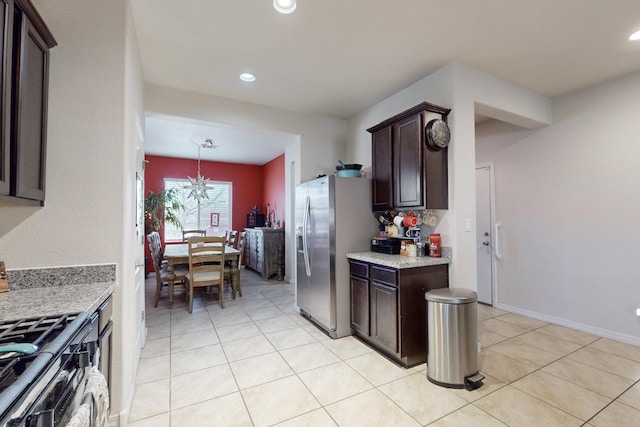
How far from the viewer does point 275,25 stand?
2.29 metres

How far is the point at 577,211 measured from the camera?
331 centimetres

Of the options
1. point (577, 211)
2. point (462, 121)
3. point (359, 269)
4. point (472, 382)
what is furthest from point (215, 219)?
point (577, 211)

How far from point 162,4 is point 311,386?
2.97 m

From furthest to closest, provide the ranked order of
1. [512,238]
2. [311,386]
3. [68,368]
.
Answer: [512,238] → [311,386] → [68,368]

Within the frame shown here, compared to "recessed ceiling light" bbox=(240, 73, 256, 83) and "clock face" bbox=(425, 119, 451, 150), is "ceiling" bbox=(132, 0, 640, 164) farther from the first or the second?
"clock face" bbox=(425, 119, 451, 150)

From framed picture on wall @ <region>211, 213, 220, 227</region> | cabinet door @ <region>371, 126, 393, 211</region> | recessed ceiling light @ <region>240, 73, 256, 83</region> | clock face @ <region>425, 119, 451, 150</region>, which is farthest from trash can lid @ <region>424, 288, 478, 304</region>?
framed picture on wall @ <region>211, 213, 220, 227</region>

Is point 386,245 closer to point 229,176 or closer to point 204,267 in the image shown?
point 204,267

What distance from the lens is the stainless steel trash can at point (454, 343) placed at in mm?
2152

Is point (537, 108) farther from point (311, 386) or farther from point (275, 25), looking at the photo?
point (311, 386)

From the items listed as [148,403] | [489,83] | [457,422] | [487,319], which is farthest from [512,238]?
[148,403]

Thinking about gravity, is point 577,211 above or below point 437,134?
below

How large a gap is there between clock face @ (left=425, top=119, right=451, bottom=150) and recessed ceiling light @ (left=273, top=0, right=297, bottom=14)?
148 cm

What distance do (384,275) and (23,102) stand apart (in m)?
2.58

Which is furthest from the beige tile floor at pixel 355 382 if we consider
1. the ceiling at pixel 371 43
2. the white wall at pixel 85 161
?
the ceiling at pixel 371 43
